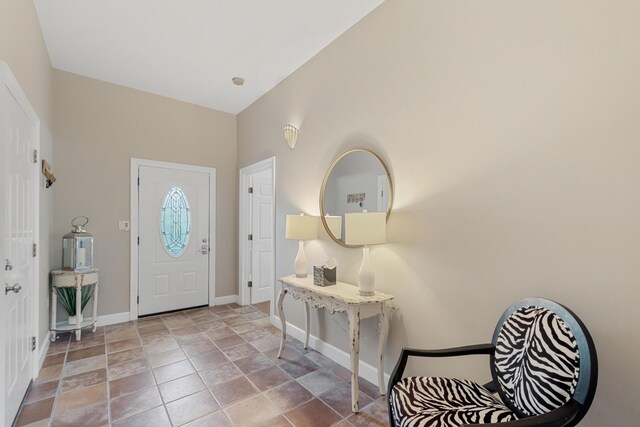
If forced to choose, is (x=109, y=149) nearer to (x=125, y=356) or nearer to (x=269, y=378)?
(x=125, y=356)

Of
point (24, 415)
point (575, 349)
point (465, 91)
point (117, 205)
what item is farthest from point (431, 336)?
point (117, 205)

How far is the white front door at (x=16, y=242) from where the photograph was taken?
5.45ft

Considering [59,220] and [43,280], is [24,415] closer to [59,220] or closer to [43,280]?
[43,280]

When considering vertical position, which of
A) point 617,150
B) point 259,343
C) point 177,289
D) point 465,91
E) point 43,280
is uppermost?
point 465,91

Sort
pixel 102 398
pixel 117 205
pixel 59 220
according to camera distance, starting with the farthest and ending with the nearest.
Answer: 1. pixel 117 205
2. pixel 59 220
3. pixel 102 398

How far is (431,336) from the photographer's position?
194cm

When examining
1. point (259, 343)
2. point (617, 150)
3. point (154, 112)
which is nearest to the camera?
point (617, 150)

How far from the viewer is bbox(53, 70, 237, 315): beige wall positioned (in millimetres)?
3367

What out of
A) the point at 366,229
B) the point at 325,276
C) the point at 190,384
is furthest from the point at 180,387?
the point at 366,229

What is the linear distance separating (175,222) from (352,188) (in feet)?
9.09

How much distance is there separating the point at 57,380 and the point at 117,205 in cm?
200

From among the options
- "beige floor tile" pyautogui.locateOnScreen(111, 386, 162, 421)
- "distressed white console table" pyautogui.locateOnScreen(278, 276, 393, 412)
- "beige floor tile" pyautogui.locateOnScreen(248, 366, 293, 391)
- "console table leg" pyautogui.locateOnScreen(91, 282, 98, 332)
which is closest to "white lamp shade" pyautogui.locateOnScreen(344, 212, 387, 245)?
"distressed white console table" pyautogui.locateOnScreen(278, 276, 393, 412)

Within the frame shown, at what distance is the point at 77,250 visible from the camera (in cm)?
320

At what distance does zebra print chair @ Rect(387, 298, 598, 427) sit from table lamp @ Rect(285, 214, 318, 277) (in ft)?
5.01
